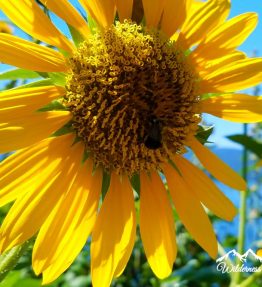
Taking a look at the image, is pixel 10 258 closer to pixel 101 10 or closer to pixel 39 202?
pixel 39 202

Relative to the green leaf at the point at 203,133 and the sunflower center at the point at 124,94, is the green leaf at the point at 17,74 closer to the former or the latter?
the sunflower center at the point at 124,94

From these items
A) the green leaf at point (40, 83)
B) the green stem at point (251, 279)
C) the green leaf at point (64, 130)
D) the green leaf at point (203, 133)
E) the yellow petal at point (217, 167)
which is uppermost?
the green leaf at point (40, 83)

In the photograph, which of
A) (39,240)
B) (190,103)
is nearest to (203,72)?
(190,103)

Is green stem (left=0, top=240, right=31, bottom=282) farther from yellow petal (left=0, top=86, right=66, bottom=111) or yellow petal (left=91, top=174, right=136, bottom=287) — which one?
yellow petal (left=0, top=86, right=66, bottom=111)

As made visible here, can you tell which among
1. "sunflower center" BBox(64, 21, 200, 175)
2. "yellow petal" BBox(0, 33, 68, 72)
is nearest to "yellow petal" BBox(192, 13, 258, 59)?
"sunflower center" BBox(64, 21, 200, 175)

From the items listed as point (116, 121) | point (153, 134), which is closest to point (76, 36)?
point (116, 121)

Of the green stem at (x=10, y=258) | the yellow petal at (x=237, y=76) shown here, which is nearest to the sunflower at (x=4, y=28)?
the yellow petal at (x=237, y=76)

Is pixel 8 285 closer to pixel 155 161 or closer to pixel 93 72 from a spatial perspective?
pixel 155 161
